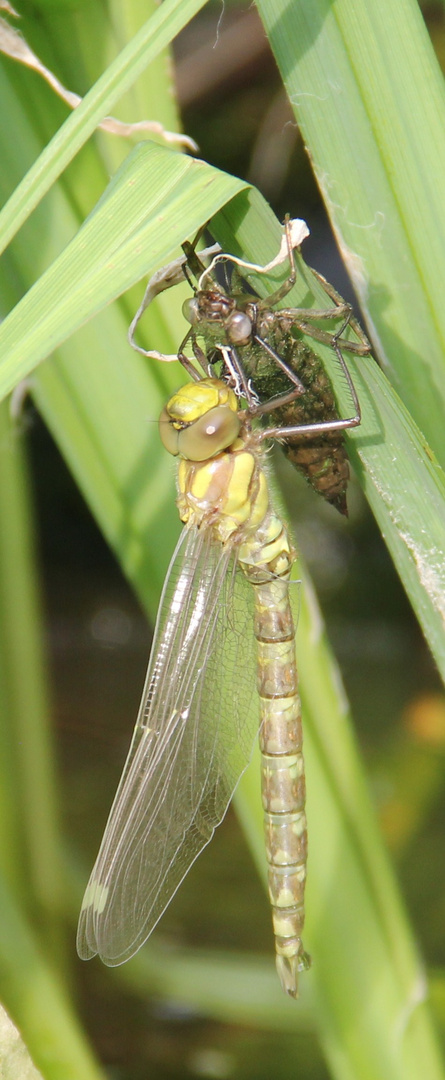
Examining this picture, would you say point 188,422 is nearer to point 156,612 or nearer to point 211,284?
point 211,284

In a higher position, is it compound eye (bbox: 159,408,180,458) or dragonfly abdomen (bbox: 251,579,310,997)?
compound eye (bbox: 159,408,180,458)

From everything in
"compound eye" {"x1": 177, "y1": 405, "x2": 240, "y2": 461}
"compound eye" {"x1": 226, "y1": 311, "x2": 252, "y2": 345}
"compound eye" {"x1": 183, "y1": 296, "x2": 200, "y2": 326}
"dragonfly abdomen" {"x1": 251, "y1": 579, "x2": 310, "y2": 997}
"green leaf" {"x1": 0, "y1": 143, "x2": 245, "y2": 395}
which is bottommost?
"dragonfly abdomen" {"x1": 251, "y1": 579, "x2": 310, "y2": 997}

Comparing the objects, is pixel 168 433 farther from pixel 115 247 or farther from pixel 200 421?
pixel 115 247

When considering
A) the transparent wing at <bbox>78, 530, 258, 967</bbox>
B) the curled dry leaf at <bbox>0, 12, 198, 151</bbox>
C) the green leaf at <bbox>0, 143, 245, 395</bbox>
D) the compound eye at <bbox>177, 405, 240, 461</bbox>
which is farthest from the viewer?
the transparent wing at <bbox>78, 530, 258, 967</bbox>

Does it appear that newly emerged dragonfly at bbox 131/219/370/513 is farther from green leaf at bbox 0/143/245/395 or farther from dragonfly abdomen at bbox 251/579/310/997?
dragonfly abdomen at bbox 251/579/310/997

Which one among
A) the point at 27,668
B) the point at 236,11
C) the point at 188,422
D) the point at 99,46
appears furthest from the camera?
the point at 236,11

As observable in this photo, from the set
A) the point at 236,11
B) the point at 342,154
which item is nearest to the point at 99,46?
the point at 342,154

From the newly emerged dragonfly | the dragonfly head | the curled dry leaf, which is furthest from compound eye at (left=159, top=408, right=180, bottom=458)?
the curled dry leaf
